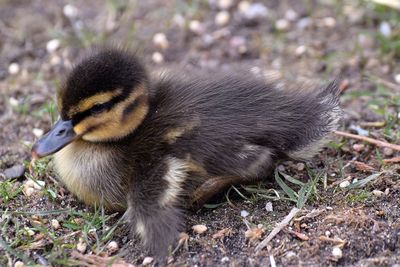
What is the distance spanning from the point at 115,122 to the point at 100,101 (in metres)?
0.12

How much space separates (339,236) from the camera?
265 centimetres

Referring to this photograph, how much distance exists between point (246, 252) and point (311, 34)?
2.32 metres

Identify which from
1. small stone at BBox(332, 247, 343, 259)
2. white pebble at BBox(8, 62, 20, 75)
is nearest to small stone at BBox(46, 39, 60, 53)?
white pebble at BBox(8, 62, 20, 75)

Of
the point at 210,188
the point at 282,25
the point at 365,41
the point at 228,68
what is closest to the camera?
the point at 210,188

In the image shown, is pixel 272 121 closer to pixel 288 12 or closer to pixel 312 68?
pixel 312 68

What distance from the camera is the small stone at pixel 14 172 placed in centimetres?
321

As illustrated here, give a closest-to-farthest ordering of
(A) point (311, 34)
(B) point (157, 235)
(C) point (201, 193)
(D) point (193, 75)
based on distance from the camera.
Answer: (B) point (157, 235)
(C) point (201, 193)
(D) point (193, 75)
(A) point (311, 34)

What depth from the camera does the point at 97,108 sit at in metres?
2.69

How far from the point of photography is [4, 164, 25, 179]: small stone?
3.21m

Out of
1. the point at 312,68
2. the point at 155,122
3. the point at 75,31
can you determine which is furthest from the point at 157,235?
the point at 75,31

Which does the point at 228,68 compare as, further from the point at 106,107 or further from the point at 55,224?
the point at 55,224

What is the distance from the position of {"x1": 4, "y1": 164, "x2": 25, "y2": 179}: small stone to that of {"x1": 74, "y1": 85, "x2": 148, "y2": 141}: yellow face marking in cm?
58

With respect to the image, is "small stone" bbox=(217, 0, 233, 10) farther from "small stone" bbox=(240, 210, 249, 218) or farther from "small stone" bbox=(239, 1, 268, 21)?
"small stone" bbox=(240, 210, 249, 218)

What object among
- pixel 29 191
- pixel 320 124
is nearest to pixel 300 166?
pixel 320 124
